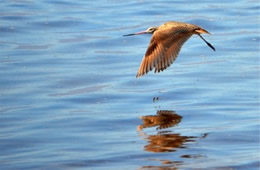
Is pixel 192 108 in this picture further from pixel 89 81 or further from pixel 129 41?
pixel 129 41

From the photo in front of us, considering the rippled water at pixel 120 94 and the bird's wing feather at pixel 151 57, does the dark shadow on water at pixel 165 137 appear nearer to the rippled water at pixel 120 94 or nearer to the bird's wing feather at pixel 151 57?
the rippled water at pixel 120 94

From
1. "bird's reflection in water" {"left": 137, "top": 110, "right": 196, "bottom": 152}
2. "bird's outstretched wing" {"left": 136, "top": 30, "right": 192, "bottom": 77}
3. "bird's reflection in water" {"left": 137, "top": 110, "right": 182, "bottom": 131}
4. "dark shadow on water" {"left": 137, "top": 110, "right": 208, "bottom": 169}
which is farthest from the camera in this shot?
"bird's outstretched wing" {"left": 136, "top": 30, "right": 192, "bottom": 77}

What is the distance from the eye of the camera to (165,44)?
32.2ft

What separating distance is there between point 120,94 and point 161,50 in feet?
2.44

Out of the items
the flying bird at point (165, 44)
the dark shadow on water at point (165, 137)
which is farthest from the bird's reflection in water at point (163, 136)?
the flying bird at point (165, 44)

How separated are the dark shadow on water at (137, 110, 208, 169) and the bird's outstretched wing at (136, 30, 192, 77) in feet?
2.14

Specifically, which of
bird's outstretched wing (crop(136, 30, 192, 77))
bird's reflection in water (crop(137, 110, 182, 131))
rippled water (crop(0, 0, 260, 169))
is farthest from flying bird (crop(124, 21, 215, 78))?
bird's reflection in water (crop(137, 110, 182, 131))

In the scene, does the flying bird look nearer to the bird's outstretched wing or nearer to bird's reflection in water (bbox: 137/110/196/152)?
the bird's outstretched wing

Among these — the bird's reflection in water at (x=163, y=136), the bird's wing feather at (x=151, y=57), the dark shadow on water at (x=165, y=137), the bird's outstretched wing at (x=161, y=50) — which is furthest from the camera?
the bird's outstretched wing at (x=161, y=50)

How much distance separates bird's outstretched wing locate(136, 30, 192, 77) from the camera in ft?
31.4

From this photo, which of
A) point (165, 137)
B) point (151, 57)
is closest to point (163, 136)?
point (165, 137)

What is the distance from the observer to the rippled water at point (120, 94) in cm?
770

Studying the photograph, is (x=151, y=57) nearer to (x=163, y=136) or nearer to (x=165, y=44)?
Result: (x=165, y=44)

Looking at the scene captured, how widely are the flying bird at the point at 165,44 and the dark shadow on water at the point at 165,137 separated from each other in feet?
2.30
